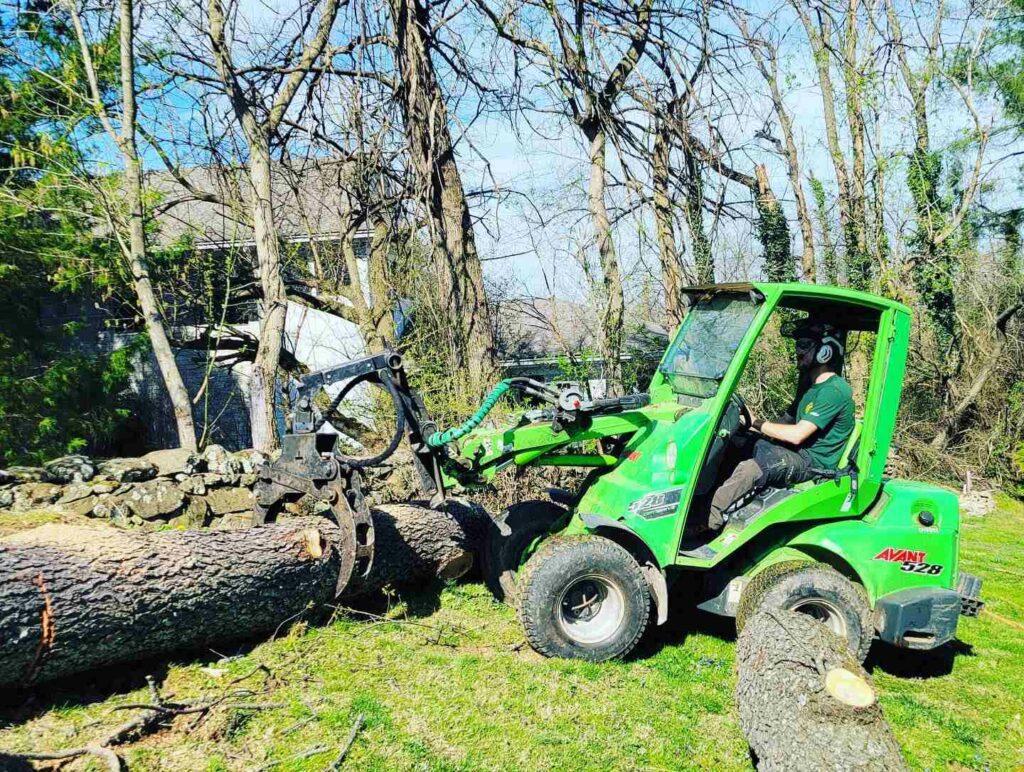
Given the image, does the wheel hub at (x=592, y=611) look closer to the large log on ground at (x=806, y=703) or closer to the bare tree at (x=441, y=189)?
the large log on ground at (x=806, y=703)

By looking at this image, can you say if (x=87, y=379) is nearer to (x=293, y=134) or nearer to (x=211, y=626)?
(x=293, y=134)

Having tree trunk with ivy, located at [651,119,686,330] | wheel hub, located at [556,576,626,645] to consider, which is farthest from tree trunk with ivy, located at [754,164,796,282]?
wheel hub, located at [556,576,626,645]

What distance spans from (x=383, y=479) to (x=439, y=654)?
12.0ft

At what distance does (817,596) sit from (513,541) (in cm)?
235

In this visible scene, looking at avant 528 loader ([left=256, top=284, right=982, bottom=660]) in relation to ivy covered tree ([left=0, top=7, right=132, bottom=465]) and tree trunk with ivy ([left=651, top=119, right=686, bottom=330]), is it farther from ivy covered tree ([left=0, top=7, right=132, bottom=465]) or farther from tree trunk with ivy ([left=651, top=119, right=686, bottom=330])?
ivy covered tree ([left=0, top=7, right=132, bottom=465])

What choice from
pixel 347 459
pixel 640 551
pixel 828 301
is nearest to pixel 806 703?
pixel 640 551

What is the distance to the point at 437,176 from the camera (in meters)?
8.51

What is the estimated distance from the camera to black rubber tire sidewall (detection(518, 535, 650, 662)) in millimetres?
4773

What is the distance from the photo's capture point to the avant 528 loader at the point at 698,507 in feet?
16.0

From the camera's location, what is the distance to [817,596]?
4.85 m

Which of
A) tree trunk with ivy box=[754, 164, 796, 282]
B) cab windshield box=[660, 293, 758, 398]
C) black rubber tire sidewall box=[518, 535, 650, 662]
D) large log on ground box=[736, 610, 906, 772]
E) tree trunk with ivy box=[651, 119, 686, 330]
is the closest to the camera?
large log on ground box=[736, 610, 906, 772]

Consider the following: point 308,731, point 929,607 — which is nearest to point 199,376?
point 308,731

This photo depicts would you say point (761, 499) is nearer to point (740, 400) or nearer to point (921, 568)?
point (740, 400)

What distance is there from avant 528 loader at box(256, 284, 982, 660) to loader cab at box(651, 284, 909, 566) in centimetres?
1
